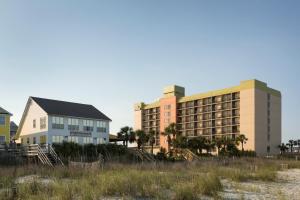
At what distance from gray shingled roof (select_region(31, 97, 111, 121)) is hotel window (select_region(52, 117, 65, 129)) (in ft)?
2.52

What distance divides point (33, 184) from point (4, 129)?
41437 millimetres

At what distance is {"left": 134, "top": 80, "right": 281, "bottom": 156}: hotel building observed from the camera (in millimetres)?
86688

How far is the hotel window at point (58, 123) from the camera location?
49500 mm

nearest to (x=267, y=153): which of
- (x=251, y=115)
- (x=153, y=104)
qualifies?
(x=251, y=115)

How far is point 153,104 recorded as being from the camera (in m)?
118

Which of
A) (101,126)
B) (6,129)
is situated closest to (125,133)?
(101,126)

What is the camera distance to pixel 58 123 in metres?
50.0

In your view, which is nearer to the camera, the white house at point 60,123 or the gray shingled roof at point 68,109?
the white house at point 60,123

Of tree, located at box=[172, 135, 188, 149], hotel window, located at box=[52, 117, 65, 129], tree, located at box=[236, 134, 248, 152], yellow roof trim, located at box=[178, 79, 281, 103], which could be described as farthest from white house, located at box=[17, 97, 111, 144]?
yellow roof trim, located at box=[178, 79, 281, 103]

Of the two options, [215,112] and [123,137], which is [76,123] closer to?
[123,137]

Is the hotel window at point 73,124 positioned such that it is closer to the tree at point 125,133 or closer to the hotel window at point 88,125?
the hotel window at point 88,125

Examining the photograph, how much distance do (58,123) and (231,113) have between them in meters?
55.1

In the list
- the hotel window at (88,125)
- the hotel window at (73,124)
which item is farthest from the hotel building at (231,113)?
the hotel window at (73,124)

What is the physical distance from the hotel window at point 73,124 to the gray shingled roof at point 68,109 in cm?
81
